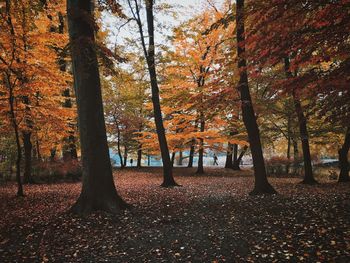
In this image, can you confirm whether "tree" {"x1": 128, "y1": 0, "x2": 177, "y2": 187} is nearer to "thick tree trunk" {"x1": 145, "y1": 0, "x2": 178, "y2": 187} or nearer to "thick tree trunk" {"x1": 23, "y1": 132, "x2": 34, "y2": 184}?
"thick tree trunk" {"x1": 145, "y1": 0, "x2": 178, "y2": 187}

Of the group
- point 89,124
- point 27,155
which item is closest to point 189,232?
point 89,124

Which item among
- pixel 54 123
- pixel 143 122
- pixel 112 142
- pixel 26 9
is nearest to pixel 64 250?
pixel 26 9

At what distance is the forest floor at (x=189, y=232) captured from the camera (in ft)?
16.5

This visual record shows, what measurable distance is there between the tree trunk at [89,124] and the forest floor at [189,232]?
0.49m

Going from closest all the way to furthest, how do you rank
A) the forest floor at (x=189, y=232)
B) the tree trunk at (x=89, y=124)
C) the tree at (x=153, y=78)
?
the forest floor at (x=189, y=232), the tree trunk at (x=89, y=124), the tree at (x=153, y=78)

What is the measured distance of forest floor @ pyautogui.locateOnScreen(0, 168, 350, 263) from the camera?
5.04m

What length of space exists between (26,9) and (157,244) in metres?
9.16

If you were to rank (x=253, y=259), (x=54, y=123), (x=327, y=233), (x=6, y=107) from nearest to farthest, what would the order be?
(x=253, y=259) < (x=327, y=233) < (x=6, y=107) < (x=54, y=123)

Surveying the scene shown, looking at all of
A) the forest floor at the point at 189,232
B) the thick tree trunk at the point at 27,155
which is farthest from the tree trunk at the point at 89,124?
the thick tree trunk at the point at 27,155

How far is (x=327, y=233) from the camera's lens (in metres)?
5.48

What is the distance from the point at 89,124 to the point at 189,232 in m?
4.02

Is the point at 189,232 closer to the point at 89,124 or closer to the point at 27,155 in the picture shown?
the point at 89,124

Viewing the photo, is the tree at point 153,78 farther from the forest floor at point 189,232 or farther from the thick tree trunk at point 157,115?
the forest floor at point 189,232

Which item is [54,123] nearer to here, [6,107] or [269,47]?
[6,107]
